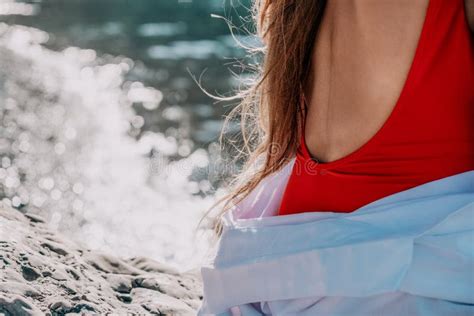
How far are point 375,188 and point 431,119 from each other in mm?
177

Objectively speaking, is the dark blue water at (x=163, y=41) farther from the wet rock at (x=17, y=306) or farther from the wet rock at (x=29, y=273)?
the wet rock at (x=17, y=306)

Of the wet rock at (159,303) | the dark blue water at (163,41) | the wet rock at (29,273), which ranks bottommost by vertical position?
the wet rock at (159,303)

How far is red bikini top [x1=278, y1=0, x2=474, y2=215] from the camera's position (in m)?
1.88

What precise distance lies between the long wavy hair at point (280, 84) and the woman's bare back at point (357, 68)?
4cm

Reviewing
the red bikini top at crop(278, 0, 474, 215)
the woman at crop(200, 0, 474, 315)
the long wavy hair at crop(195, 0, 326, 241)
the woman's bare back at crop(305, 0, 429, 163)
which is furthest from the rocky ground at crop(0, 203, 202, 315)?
the red bikini top at crop(278, 0, 474, 215)

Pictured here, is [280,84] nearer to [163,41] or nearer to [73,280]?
[73,280]

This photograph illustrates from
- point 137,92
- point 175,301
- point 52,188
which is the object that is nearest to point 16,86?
point 137,92

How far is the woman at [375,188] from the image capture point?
6.02 feet

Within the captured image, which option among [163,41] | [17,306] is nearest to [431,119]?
[17,306]

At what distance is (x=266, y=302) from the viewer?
2053 millimetres

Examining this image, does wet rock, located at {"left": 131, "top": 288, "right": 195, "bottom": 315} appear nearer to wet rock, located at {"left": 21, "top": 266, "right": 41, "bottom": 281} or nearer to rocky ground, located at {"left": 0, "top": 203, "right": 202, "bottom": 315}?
rocky ground, located at {"left": 0, "top": 203, "right": 202, "bottom": 315}

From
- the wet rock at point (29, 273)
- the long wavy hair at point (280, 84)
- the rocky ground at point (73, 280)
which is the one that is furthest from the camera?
the wet rock at point (29, 273)

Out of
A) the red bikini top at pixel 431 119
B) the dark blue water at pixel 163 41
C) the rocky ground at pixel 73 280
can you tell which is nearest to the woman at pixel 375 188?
the red bikini top at pixel 431 119

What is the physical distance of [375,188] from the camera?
77.1 inches
